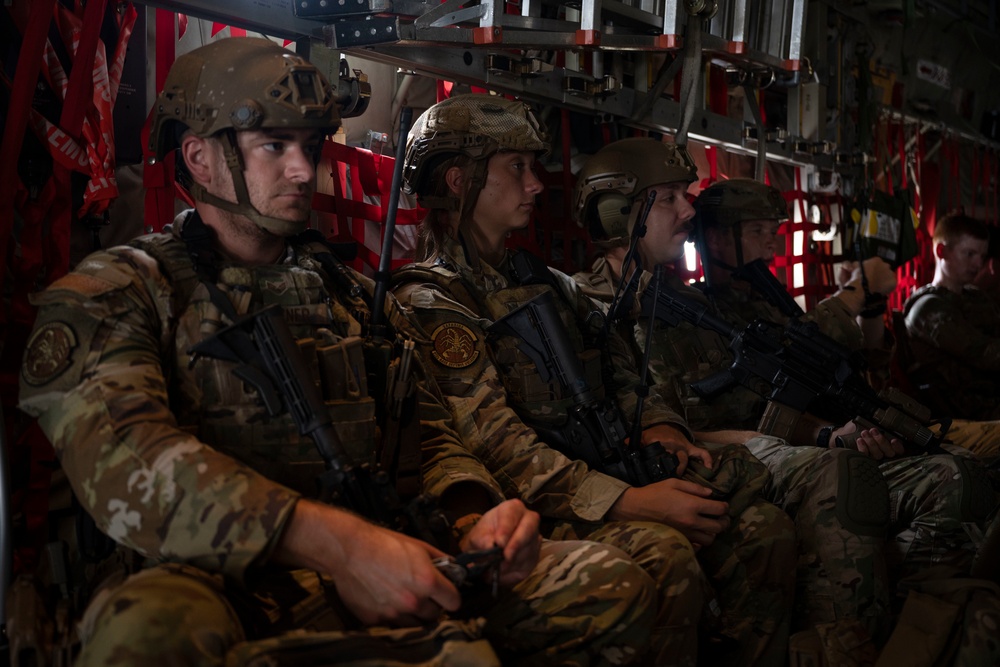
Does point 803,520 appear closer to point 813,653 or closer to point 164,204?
point 813,653

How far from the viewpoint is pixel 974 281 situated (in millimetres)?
5379

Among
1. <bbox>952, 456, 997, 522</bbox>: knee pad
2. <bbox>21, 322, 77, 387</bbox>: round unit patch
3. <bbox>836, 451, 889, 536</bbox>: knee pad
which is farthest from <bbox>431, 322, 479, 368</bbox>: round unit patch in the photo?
<bbox>952, 456, 997, 522</bbox>: knee pad

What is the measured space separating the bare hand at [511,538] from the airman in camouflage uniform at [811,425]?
1273mm

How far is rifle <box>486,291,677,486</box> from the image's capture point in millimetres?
2402

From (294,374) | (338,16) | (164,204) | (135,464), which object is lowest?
(135,464)

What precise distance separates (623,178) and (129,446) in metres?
2.20

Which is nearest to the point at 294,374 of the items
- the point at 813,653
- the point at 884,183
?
the point at 813,653

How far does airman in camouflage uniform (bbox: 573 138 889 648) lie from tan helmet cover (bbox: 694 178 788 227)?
0.44m

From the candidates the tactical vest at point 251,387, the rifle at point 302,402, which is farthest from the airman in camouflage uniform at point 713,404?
the rifle at point 302,402

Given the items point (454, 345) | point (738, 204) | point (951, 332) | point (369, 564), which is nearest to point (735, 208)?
point (738, 204)

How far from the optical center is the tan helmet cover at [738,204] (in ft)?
12.4

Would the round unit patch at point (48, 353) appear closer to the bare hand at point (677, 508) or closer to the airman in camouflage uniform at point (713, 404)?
the bare hand at point (677, 508)

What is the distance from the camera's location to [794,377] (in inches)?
124

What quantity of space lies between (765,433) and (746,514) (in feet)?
2.20
